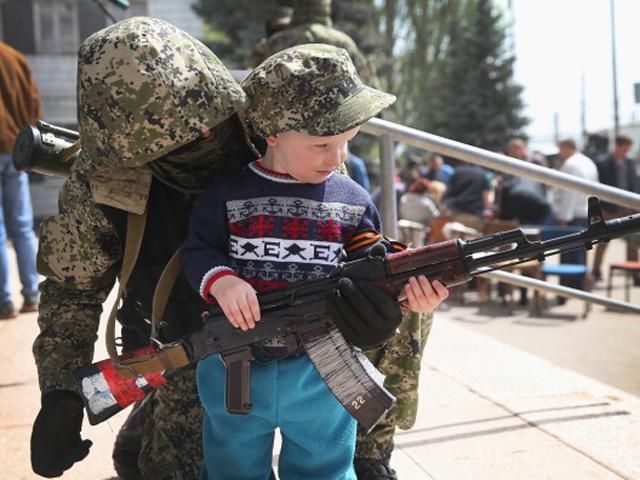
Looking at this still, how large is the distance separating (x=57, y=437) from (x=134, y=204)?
24.5 inches

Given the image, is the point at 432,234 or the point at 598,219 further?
the point at 432,234

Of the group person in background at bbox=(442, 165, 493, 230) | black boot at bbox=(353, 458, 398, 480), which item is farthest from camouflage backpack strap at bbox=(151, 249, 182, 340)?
person in background at bbox=(442, 165, 493, 230)

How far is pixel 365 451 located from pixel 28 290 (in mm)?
3371

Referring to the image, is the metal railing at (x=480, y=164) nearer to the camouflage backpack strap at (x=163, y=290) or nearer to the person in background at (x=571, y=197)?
the camouflage backpack strap at (x=163, y=290)

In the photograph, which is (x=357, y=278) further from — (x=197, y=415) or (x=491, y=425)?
(x=491, y=425)

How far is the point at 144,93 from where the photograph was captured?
75.5 inches

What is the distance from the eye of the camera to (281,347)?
1.90m

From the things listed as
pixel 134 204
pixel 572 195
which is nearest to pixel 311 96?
pixel 134 204

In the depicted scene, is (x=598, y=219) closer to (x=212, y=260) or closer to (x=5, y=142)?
(x=212, y=260)

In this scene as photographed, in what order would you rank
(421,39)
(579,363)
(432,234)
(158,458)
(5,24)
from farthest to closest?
(421,39)
(5,24)
(432,234)
(579,363)
(158,458)

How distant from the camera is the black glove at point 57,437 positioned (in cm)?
197

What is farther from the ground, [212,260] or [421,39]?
[421,39]

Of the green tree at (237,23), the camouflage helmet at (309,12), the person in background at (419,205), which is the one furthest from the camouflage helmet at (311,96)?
the green tree at (237,23)

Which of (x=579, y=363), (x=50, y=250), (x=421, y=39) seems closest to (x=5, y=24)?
(x=579, y=363)
